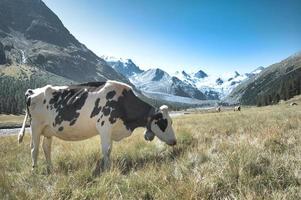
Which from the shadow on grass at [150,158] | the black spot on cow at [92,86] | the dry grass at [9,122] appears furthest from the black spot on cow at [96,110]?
the dry grass at [9,122]

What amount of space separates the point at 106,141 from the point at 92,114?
1058 mm

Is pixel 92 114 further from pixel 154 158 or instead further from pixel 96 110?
pixel 154 158

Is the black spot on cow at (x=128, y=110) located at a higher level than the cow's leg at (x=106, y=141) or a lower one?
higher

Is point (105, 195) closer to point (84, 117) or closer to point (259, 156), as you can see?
point (259, 156)

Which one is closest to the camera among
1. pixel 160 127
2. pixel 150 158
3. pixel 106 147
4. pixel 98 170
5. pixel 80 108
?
pixel 98 170

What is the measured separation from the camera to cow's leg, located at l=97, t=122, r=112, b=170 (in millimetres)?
9391

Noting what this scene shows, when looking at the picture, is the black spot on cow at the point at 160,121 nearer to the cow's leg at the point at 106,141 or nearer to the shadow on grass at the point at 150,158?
the shadow on grass at the point at 150,158

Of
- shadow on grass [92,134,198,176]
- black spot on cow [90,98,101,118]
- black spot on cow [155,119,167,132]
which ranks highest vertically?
black spot on cow [90,98,101,118]

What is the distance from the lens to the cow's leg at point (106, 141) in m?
9.39

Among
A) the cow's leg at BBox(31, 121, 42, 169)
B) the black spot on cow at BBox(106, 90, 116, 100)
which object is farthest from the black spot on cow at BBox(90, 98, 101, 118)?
the cow's leg at BBox(31, 121, 42, 169)

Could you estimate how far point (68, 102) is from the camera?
1092 centimetres

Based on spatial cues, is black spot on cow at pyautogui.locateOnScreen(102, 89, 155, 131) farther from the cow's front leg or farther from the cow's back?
the cow's front leg

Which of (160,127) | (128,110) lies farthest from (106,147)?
(160,127)

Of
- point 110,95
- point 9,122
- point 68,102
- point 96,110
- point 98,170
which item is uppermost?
point 110,95
